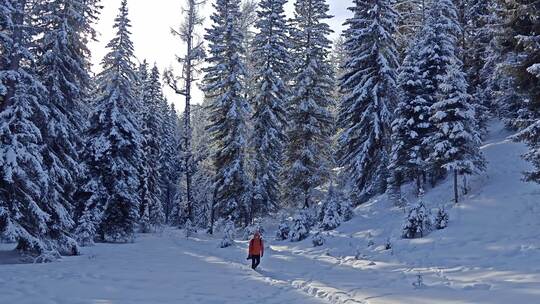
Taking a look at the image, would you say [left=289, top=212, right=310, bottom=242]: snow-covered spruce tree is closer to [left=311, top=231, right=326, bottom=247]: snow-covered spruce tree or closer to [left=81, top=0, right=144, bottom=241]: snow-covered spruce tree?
[left=311, top=231, right=326, bottom=247]: snow-covered spruce tree

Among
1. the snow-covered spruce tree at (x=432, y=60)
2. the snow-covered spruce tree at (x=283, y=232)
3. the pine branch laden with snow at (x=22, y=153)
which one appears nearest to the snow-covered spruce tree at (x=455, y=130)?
the snow-covered spruce tree at (x=432, y=60)

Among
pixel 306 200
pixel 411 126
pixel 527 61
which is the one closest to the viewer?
pixel 527 61

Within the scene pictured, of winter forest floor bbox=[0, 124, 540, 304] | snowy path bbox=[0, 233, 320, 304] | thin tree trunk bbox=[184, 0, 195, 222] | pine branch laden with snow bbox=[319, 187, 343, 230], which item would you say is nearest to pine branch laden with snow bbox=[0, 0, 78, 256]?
winter forest floor bbox=[0, 124, 540, 304]

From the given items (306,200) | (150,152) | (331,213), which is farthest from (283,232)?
(150,152)

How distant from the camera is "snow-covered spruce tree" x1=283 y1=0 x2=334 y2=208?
30891 millimetres

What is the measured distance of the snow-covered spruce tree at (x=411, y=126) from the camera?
23031 millimetres

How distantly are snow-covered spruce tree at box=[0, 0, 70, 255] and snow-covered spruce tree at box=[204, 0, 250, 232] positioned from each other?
14.2m

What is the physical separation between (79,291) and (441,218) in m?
13.1

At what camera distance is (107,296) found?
11102mm

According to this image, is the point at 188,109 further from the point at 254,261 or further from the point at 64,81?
the point at 254,261

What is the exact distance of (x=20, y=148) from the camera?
663 inches

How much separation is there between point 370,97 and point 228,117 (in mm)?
9762

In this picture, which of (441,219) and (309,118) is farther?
(309,118)

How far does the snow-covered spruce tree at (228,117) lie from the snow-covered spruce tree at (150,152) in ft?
30.4
